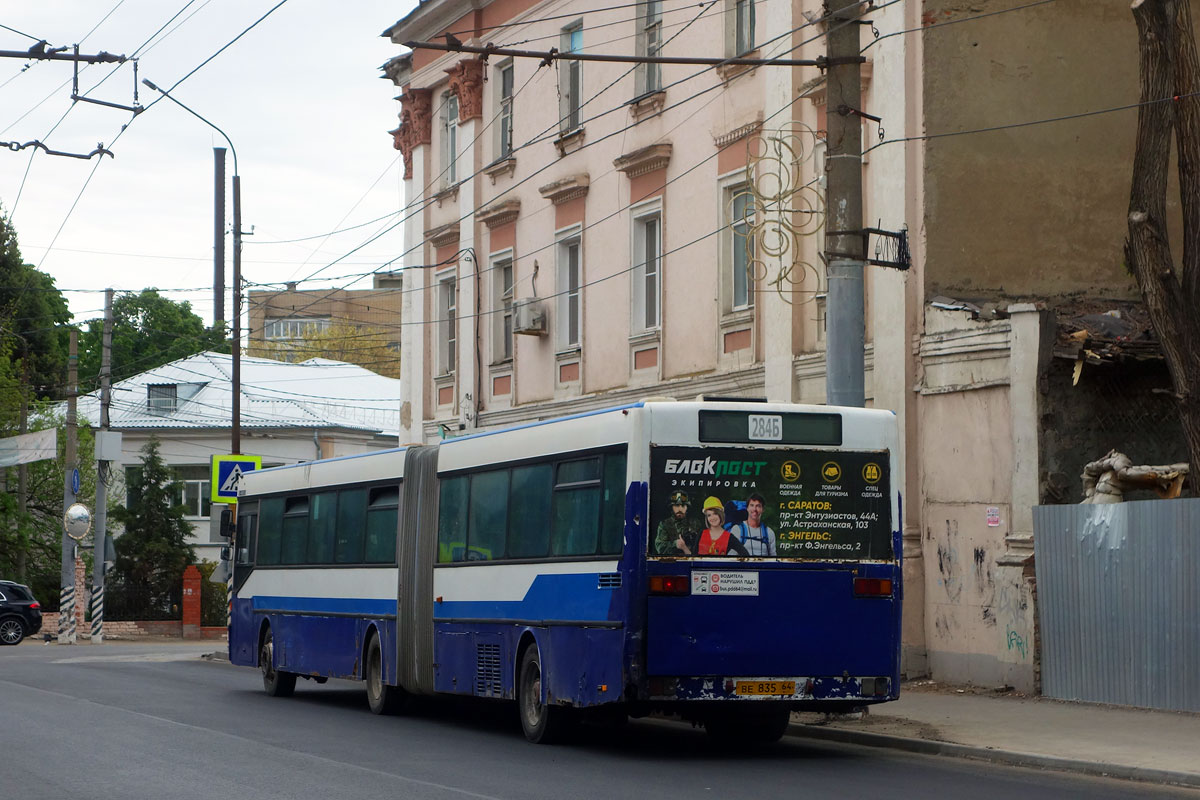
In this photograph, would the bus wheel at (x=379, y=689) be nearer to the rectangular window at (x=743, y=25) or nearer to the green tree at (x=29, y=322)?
the rectangular window at (x=743, y=25)

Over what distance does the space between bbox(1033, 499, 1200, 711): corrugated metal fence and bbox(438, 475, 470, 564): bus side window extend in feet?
19.7

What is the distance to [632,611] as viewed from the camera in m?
13.8

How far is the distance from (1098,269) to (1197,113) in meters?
4.53

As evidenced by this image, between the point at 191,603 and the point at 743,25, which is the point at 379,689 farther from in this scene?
the point at 191,603

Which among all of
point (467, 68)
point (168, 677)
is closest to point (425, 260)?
point (467, 68)

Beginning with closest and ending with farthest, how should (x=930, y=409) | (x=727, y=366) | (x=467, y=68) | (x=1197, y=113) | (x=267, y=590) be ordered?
1. (x=1197, y=113)
2. (x=930, y=409)
3. (x=267, y=590)
4. (x=727, y=366)
5. (x=467, y=68)

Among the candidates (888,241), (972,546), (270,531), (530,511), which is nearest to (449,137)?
(270,531)

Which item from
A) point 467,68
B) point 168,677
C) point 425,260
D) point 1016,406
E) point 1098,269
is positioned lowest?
point 168,677

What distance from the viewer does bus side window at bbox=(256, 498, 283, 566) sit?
22.5 metres

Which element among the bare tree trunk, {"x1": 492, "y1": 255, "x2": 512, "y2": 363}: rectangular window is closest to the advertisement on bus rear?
the bare tree trunk

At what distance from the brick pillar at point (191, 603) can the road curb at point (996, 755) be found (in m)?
31.8

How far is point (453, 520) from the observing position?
57.7ft

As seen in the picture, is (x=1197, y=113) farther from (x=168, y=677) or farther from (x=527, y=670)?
(x=168, y=677)

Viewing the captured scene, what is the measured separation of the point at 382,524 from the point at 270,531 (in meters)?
3.91
